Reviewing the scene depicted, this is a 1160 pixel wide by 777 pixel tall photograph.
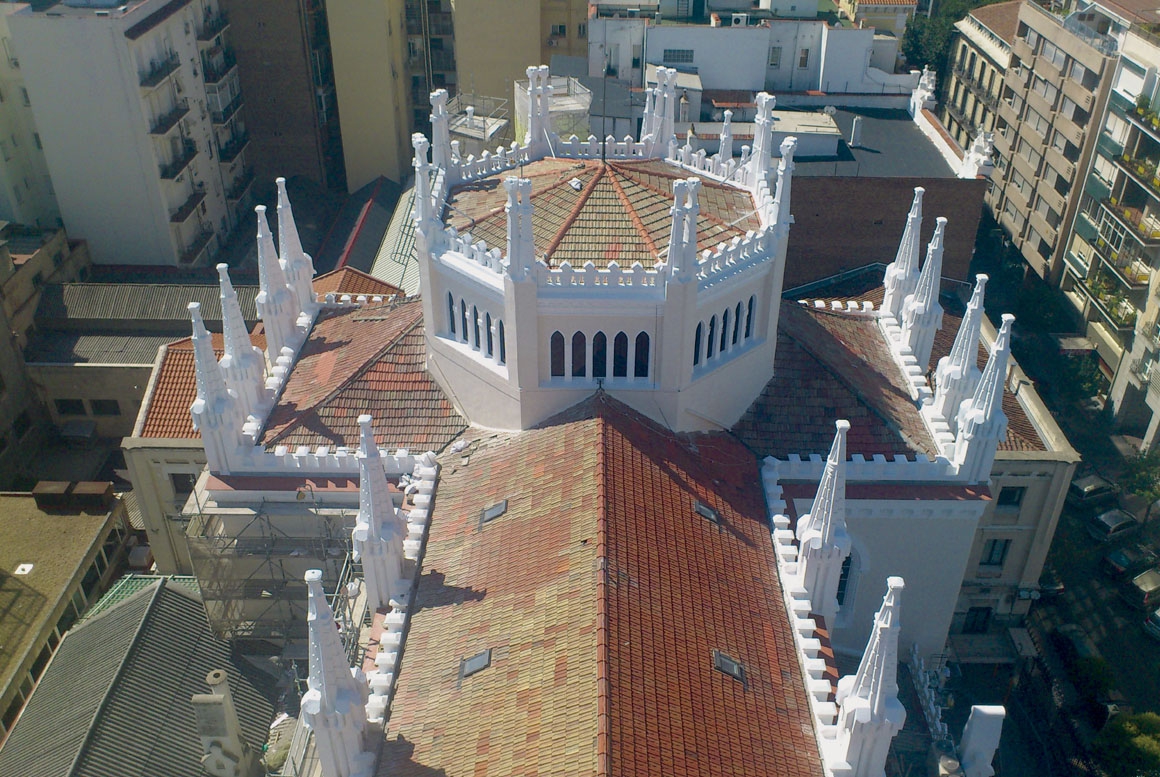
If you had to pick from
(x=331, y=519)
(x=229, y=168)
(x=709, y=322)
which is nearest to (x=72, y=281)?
(x=229, y=168)

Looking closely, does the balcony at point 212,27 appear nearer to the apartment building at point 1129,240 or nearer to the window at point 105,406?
the window at point 105,406

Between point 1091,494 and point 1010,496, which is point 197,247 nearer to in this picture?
point 1010,496

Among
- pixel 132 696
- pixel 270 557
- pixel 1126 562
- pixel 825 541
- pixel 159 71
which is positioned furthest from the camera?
pixel 159 71

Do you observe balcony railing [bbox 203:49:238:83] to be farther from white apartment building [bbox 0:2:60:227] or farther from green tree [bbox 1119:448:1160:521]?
green tree [bbox 1119:448:1160:521]

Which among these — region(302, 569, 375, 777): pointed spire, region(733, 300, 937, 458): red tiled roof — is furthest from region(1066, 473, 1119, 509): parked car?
region(302, 569, 375, 777): pointed spire

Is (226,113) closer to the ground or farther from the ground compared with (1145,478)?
farther from the ground

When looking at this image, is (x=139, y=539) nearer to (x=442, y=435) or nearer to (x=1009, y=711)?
(x=442, y=435)

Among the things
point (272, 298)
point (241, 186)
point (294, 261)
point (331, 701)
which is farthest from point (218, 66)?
point (331, 701)
